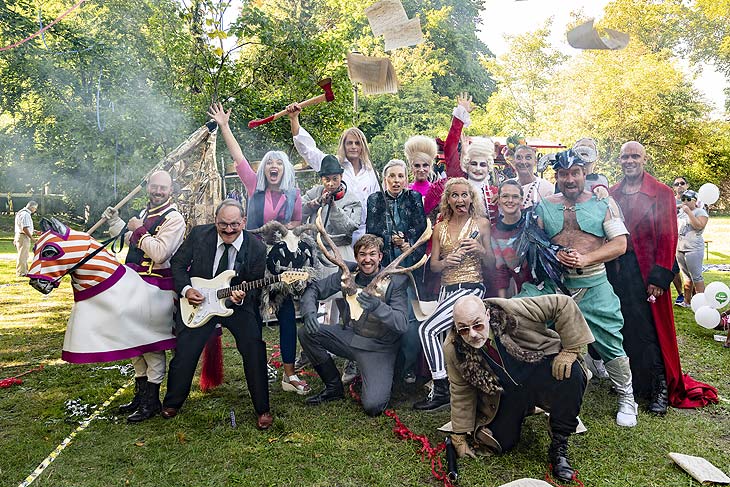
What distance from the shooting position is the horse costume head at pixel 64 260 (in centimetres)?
349

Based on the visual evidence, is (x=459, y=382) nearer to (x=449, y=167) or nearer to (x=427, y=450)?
Answer: (x=427, y=450)

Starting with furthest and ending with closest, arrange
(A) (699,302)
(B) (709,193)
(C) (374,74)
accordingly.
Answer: (B) (709,193), (A) (699,302), (C) (374,74)

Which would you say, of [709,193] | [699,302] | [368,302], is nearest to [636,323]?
[368,302]

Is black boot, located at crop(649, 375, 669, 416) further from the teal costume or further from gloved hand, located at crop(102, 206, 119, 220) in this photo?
gloved hand, located at crop(102, 206, 119, 220)

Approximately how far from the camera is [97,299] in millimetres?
3605

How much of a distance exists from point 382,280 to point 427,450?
4.01 feet

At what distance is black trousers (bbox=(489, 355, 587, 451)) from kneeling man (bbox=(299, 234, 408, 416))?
990mm

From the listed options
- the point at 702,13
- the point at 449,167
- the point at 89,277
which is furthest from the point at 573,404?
the point at 702,13

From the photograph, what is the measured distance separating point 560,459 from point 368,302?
1569 mm

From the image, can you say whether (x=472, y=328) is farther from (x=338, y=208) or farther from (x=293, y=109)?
(x=293, y=109)

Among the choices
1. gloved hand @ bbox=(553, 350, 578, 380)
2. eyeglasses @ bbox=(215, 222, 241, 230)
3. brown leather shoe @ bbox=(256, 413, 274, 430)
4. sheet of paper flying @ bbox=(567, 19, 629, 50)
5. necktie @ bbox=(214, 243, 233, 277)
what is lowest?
brown leather shoe @ bbox=(256, 413, 274, 430)

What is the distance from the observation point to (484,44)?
33656 mm

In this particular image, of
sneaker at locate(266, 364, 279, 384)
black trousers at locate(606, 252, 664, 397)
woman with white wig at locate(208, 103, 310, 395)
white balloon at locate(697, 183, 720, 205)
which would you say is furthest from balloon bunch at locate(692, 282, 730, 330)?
sneaker at locate(266, 364, 279, 384)

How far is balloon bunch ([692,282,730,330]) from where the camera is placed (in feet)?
19.1
